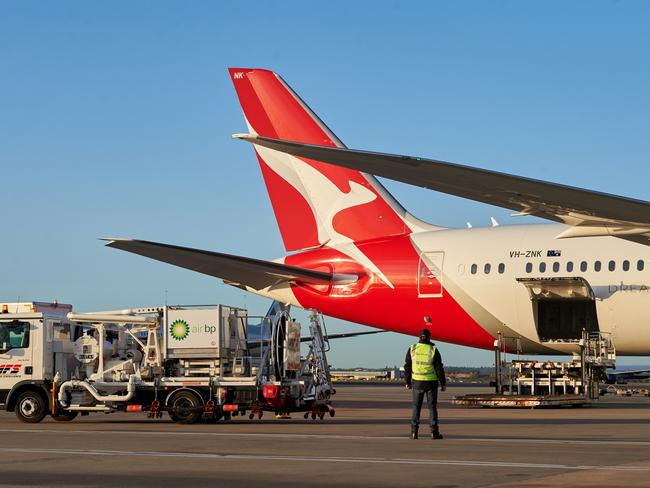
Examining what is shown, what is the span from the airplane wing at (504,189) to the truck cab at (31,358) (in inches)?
305

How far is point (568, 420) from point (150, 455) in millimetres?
10495

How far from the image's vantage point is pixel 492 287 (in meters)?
28.4

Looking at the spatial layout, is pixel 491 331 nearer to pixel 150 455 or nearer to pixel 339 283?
pixel 339 283

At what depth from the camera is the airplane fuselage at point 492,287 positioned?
2722 centimetres

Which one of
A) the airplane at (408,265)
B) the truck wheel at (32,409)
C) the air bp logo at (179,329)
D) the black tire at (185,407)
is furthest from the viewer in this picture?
the airplane at (408,265)

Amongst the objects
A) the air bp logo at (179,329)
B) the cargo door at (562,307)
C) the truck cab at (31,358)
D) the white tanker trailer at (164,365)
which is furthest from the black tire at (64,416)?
the cargo door at (562,307)

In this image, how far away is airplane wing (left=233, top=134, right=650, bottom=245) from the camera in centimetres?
1655

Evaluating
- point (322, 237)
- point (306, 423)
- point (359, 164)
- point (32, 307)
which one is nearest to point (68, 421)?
point (32, 307)

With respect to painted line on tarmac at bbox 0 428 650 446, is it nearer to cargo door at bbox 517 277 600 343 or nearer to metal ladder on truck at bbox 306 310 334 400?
metal ladder on truck at bbox 306 310 334 400

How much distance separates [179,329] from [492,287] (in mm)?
9814

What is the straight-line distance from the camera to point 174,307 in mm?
21906

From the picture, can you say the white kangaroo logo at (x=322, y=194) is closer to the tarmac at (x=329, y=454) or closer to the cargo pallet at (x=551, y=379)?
the cargo pallet at (x=551, y=379)

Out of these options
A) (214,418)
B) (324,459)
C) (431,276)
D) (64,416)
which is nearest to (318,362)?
(214,418)

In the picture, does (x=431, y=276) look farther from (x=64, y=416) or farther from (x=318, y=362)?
(x=64, y=416)
